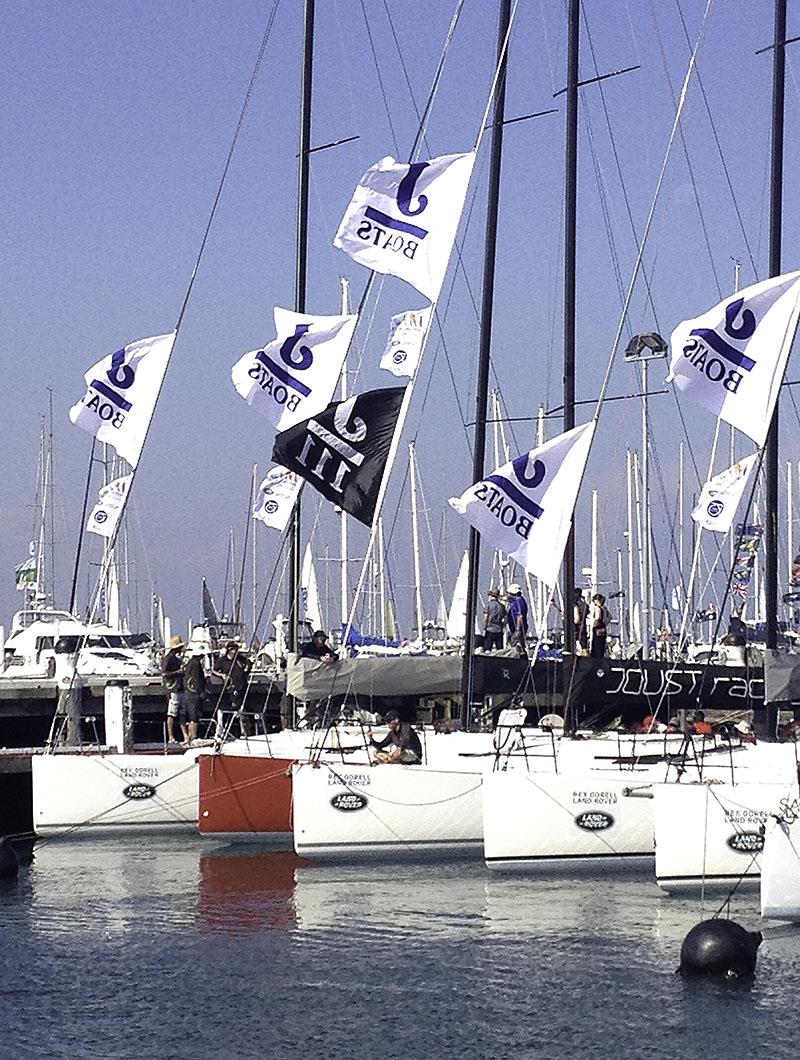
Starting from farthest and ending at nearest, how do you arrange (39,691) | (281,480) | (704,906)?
(281,480) → (39,691) → (704,906)

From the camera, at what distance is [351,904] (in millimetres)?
23438

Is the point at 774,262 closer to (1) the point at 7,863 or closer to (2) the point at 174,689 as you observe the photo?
(2) the point at 174,689

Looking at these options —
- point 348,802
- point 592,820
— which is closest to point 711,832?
point 592,820

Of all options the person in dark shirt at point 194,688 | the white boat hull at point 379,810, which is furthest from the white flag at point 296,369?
the person in dark shirt at point 194,688

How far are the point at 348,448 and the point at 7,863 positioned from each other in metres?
7.64

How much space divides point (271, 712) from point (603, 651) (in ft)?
31.9

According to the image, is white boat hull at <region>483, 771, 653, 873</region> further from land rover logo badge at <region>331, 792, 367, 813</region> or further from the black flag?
the black flag

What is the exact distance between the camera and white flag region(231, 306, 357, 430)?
92.6 feet

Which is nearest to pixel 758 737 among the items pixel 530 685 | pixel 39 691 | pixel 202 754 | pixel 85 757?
pixel 530 685

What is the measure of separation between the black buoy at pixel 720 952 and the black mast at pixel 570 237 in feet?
40.7

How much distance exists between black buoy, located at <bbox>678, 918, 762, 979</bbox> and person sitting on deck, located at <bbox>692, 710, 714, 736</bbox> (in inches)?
313

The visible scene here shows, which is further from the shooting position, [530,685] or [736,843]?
[530,685]

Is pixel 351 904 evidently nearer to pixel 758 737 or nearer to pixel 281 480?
pixel 758 737

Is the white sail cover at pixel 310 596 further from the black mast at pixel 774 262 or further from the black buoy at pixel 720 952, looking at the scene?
the black buoy at pixel 720 952
